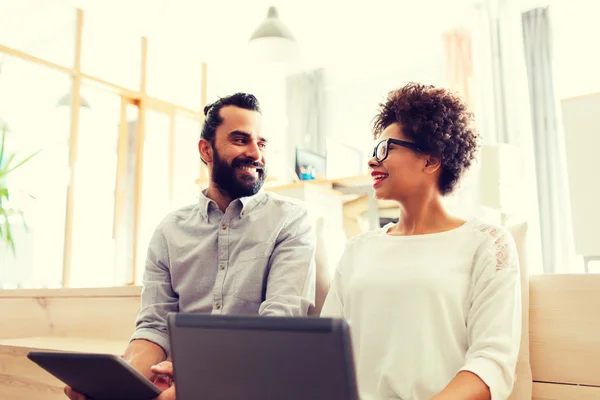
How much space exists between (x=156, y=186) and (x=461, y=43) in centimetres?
342

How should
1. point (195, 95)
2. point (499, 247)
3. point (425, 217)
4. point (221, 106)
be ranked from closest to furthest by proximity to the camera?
point (499, 247) < point (425, 217) < point (221, 106) < point (195, 95)

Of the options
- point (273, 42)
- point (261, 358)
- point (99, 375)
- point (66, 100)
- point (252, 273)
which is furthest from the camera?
point (66, 100)

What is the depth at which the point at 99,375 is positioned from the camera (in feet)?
3.16

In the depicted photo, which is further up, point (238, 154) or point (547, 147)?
point (547, 147)

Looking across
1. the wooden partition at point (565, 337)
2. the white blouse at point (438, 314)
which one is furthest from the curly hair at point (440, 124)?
the wooden partition at point (565, 337)

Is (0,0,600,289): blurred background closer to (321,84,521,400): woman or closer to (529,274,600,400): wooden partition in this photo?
(321,84,521,400): woman

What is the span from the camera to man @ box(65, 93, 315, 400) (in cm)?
140

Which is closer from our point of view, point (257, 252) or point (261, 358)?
point (261, 358)

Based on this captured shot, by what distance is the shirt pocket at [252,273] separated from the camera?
1.41 m

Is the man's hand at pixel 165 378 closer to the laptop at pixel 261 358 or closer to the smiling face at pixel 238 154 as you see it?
the laptop at pixel 261 358

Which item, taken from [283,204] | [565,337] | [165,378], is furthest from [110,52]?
[565,337]

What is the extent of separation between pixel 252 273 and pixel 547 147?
3947 millimetres

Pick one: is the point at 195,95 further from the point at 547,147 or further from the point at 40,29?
the point at 547,147

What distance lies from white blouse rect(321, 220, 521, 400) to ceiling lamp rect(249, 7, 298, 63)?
2938mm
